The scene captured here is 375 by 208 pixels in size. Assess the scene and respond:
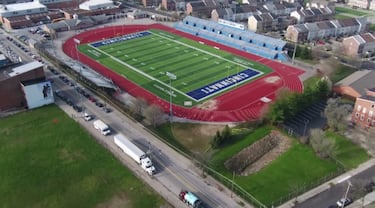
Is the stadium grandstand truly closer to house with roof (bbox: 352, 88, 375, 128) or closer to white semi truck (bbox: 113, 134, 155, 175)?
house with roof (bbox: 352, 88, 375, 128)

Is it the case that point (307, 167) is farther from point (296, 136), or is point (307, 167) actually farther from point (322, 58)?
point (322, 58)

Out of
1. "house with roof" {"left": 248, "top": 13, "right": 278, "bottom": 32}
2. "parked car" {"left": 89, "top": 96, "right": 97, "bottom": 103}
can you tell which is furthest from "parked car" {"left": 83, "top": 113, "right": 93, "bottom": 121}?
"house with roof" {"left": 248, "top": 13, "right": 278, "bottom": 32}

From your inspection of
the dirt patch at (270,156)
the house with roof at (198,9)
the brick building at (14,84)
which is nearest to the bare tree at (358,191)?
the dirt patch at (270,156)

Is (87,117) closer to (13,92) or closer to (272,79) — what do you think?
(13,92)

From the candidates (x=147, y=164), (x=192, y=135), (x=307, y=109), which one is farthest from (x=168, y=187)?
(x=307, y=109)

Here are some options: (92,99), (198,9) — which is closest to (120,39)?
(92,99)

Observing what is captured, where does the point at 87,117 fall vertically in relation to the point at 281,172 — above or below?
above
